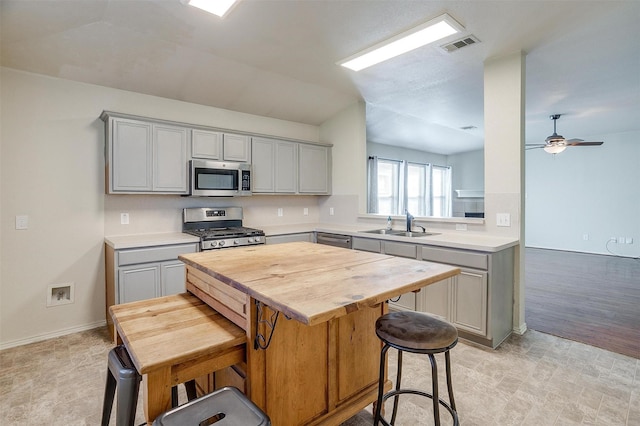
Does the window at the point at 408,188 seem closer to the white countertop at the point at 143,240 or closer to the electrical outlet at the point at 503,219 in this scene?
the electrical outlet at the point at 503,219

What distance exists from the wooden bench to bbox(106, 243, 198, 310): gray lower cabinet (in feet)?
4.39

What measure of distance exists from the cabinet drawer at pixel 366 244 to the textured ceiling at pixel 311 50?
1.84 metres

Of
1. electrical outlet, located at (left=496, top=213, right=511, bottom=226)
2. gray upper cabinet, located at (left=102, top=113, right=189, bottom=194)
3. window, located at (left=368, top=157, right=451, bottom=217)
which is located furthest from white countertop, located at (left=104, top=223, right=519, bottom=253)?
window, located at (left=368, top=157, right=451, bottom=217)

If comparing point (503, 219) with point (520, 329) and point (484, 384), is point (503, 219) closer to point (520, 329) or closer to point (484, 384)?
point (520, 329)

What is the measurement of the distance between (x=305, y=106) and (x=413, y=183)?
14.6 ft

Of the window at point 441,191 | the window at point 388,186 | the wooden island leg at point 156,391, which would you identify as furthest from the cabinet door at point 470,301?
the window at point 441,191

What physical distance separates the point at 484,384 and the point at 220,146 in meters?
3.30

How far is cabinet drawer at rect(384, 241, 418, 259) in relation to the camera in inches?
122

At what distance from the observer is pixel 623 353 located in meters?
2.59

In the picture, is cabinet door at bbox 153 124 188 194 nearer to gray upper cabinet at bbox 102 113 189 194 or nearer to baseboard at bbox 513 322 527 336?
gray upper cabinet at bbox 102 113 189 194

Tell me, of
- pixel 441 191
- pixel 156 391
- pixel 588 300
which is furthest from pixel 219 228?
pixel 441 191

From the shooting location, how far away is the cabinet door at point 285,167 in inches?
168

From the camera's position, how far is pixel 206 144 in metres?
3.59

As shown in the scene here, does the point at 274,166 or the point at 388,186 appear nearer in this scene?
the point at 274,166
